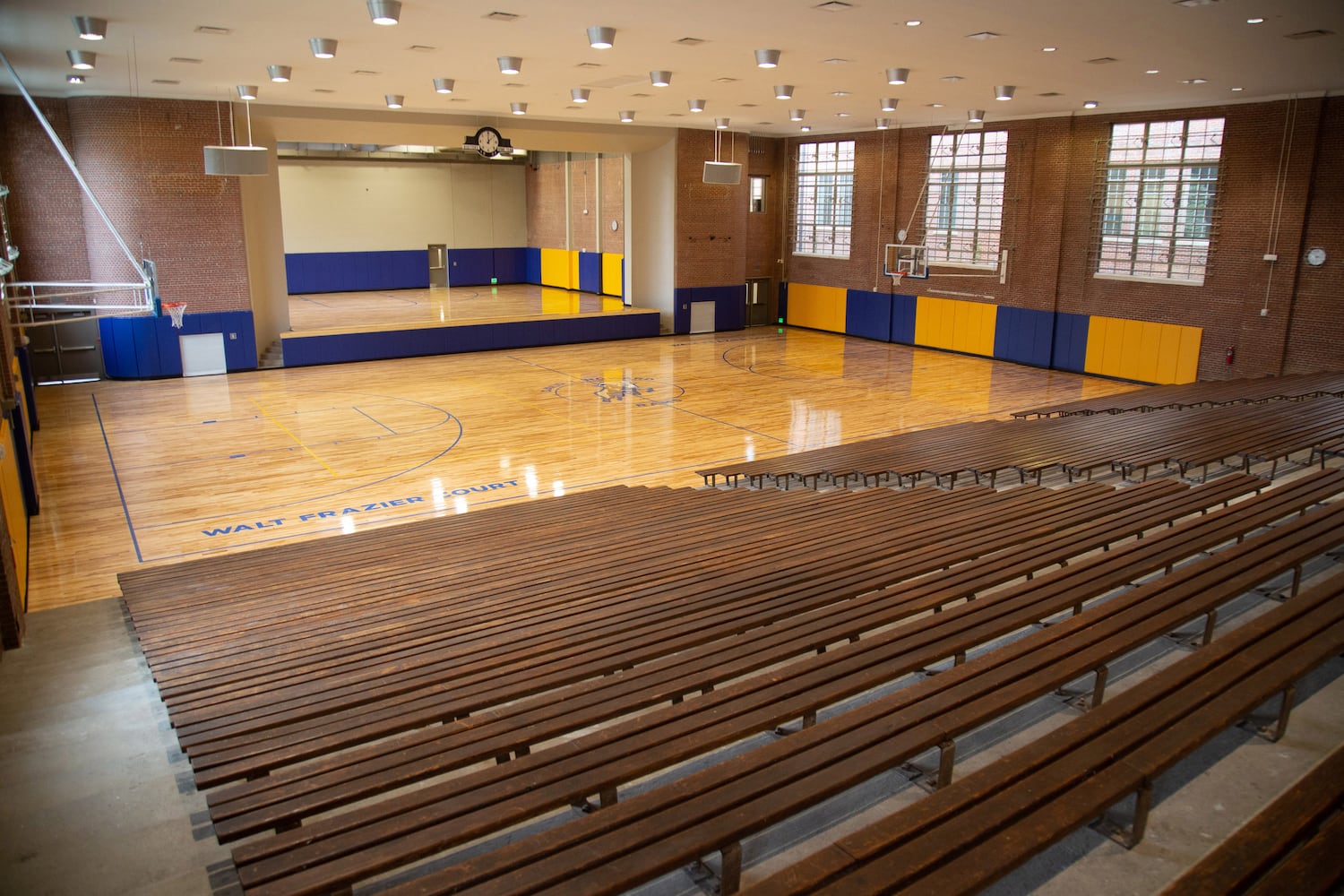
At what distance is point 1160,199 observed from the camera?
1731cm

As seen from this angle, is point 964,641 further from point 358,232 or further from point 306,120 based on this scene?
point 358,232

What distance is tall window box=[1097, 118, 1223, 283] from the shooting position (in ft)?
54.7

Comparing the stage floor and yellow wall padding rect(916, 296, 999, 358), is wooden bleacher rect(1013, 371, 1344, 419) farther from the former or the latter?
the stage floor

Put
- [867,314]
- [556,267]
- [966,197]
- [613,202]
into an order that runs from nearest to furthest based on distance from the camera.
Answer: [966,197] < [867,314] < [613,202] < [556,267]

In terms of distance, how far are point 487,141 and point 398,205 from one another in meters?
12.7

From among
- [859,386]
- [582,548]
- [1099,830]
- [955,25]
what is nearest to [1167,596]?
[1099,830]

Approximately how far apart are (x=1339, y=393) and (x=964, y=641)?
33.9ft

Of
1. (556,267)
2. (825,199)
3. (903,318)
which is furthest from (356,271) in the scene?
A: (903,318)

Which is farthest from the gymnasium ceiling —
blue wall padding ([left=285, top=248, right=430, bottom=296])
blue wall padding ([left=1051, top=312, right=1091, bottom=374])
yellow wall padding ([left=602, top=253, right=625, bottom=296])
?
blue wall padding ([left=285, top=248, right=430, bottom=296])

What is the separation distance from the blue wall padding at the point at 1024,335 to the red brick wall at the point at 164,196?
50.3 ft

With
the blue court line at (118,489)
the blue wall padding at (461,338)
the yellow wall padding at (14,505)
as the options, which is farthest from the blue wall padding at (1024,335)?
the yellow wall padding at (14,505)

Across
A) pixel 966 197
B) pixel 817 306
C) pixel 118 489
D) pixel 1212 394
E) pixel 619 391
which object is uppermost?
pixel 966 197

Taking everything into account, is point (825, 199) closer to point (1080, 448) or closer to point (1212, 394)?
point (1212, 394)

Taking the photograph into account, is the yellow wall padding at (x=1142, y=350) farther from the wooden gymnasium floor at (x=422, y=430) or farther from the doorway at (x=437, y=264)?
the doorway at (x=437, y=264)
